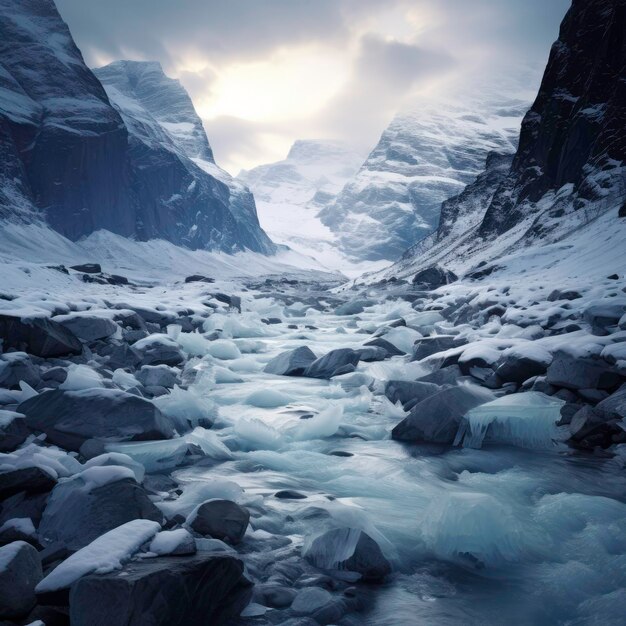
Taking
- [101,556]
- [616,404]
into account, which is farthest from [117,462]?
[616,404]

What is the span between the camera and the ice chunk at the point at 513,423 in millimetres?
6332

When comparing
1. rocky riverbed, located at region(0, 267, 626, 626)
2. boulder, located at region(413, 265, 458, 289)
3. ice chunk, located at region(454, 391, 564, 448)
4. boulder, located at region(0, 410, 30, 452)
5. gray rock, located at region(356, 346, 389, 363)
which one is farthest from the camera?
boulder, located at region(413, 265, 458, 289)

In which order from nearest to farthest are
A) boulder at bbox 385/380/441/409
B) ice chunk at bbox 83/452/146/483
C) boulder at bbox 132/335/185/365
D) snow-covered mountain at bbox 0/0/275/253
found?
1. ice chunk at bbox 83/452/146/483
2. boulder at bbox 385/380/441/409
3. boulder at bbox 132/335/185/365
4. snow-covered mountain at bbox 0/0/275/253

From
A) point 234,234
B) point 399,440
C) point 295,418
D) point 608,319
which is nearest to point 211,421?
point 295,418

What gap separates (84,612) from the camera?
2.30 metres

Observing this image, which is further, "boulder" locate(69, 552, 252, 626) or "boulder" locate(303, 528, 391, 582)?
"boulder" locate(303, 528, 391, 582)

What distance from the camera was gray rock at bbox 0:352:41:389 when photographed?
6676mm

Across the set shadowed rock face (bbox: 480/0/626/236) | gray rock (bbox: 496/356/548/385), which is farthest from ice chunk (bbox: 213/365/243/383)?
shadowed rock face (bbox: 480/0/626/236)

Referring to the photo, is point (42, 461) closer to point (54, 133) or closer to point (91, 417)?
point (91, 417)

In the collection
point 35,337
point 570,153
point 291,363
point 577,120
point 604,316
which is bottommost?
point 291,363

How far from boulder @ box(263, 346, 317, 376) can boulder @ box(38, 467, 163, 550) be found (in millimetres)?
7688

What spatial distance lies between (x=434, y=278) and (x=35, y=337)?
39.9 m

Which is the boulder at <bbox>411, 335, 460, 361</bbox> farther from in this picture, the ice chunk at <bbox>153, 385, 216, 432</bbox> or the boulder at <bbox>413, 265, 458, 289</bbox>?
the boulder at <bbox>413, 265, 458, 289</bbox>

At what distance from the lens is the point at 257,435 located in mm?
6535
